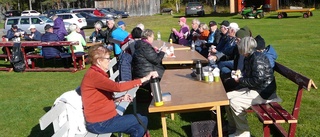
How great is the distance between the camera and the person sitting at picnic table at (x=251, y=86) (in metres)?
4.62

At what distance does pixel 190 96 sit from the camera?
4.32 m

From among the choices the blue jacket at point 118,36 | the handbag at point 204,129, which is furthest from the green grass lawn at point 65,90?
the blue jacket at point 118,36

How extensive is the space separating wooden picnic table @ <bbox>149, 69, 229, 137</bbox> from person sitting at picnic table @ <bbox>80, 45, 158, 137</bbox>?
1.33ft

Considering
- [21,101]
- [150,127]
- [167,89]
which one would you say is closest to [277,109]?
[167,89]

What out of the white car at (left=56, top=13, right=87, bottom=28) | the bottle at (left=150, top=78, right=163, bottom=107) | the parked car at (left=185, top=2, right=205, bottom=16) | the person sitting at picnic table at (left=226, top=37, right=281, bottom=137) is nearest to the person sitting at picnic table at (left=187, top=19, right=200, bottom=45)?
the person sitting at picnic table at (left=226, top=37, right=281, bottom=137)

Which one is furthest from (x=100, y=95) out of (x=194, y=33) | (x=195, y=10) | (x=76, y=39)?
(x=195, y=10)

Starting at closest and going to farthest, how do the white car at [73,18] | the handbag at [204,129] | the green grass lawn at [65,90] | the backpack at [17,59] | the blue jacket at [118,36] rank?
1. the handbag at [204,129]
2. the green grass lawn at [65,90]
3. the blue jacket at [118,36]
4. the backpack at [17,59]
5. the white car at [73,18]

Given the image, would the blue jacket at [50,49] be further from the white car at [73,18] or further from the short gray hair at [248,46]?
the white car at [73,18]

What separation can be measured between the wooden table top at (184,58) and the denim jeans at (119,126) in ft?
8.89

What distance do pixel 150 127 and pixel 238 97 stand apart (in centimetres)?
156

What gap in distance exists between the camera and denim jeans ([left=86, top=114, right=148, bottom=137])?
13.1 ft

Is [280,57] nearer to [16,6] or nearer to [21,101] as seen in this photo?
[21,101]

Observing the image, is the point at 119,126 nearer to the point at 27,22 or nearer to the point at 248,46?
the point at 248,46

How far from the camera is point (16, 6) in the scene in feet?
210
